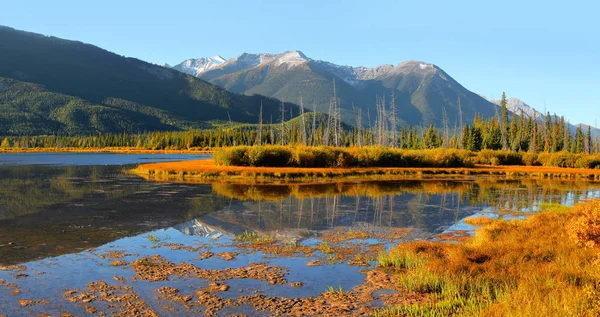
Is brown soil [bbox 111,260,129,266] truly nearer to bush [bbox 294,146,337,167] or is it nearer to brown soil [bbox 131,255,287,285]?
brown soil [bbox 131,255,287,285]

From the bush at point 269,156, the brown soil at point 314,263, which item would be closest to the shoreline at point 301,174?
the bush at point 269,156

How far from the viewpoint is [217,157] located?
62.9 metres

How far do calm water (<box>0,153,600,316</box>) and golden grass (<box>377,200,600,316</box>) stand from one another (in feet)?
7.18

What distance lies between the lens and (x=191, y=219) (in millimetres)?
24297

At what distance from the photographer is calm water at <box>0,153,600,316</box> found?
534 inches

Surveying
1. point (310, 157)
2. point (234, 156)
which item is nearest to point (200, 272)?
point (234, 156)

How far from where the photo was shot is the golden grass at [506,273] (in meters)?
9.67

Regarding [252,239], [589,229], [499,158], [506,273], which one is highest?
[499,158]

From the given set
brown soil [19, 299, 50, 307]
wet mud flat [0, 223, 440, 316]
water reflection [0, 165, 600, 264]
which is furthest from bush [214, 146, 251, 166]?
Result: brown soil [19, 299, 50, 307]

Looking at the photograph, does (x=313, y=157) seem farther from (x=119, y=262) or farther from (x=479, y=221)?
(x=119, y=262)

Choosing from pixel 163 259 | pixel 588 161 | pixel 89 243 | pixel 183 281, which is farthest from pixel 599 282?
pixel 588 161

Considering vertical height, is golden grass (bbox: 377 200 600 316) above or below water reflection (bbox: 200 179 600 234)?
above

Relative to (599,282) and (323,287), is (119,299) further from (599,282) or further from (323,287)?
(599,282)

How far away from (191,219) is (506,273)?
52.0ft
